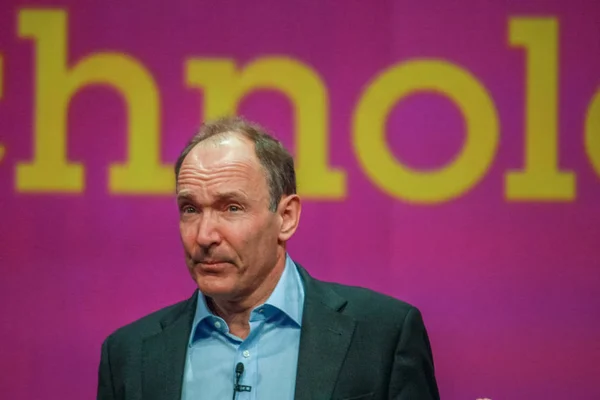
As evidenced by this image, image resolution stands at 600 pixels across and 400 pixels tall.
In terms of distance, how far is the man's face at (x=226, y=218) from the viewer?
2.33 m

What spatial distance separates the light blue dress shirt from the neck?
0.03 meters

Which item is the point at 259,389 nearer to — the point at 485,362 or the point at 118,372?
the point at 118,372

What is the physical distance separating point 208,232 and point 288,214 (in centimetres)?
31

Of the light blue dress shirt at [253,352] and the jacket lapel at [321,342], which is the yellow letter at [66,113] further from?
the jacket lapel at [321,342]

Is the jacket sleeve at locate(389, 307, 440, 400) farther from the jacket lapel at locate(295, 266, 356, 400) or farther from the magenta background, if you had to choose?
the magenta background

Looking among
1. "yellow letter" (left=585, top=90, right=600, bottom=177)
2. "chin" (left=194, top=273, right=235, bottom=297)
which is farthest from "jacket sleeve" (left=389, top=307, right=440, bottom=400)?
"yellow letter" (left=585, top=90, right=600, bottom=177)

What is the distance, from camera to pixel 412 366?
2.41 m

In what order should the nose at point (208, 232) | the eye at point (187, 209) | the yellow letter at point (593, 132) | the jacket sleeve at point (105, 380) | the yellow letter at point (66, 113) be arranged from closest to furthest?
the nose at point (208, 232) < the eye at point (187, 209) < the jacket sleeve at point (105, 380) < the yellow letter at point (593, 132) < the yellow letter at point (66, 113)

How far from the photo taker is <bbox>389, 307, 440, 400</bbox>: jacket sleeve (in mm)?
2373

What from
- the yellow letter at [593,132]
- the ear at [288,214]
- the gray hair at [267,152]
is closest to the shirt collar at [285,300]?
the ear at [288,214]

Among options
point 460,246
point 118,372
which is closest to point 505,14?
point 460,246

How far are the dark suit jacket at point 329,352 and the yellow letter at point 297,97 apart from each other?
0.60m

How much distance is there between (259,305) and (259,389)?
0.24 metres

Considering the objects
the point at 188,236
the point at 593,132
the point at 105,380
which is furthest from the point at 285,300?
the point at 593,132
